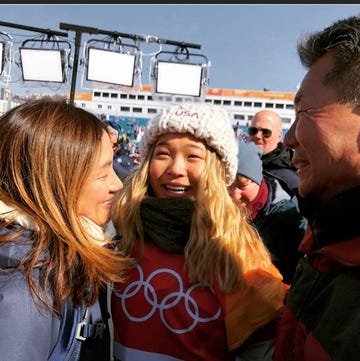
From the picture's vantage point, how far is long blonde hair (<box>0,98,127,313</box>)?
1.14 meters

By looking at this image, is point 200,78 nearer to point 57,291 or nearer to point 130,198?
point 130,198

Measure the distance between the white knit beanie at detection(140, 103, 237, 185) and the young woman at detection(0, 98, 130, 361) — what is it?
1.58 ft

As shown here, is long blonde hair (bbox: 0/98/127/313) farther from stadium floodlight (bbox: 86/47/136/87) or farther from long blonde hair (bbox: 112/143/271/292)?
stadium floodlight (bbox: 86/47/136/87)

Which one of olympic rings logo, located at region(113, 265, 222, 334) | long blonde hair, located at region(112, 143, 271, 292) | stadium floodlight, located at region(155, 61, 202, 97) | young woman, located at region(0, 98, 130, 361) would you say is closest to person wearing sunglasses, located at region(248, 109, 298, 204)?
long blonde hair, located at region(112, 143, 271, 292)

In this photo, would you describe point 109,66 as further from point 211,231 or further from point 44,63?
point 211,231

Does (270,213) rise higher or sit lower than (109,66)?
lower

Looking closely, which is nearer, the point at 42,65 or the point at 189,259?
the point at 189,259

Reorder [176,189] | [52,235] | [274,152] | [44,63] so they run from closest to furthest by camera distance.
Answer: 1. [52,235]
2. [176,189]
3. [274,152]
4. [44,63]

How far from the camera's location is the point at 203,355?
142 centimetres

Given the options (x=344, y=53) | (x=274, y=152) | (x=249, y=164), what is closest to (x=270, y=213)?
(x=249, y=164)

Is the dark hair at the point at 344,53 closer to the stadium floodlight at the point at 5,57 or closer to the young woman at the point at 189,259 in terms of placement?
the young woman at the point at 189,259

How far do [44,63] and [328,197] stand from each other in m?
8.46

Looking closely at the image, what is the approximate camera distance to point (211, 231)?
1.59 m

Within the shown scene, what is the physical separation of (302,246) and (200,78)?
817cm
